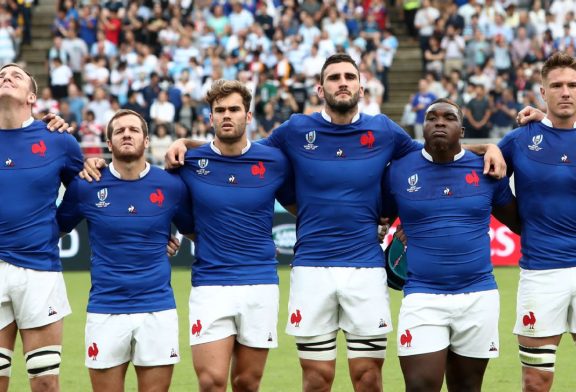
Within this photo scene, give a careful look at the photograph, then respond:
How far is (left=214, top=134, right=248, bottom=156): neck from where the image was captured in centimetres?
858

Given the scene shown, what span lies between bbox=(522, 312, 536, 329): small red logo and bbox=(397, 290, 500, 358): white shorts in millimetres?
421

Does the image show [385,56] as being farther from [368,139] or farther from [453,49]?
[368,139]

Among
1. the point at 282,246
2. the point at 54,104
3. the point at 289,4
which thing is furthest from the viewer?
the point at 289,4

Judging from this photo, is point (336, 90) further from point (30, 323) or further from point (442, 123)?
point (30, 323)

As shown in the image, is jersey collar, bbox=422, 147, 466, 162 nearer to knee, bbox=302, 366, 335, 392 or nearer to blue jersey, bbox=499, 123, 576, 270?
blue jersey, bbox=499, 123, 576, 270

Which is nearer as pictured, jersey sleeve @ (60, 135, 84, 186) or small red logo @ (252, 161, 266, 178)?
small red logo @ (252, 161, 266, 178)

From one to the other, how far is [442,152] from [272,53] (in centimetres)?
1675

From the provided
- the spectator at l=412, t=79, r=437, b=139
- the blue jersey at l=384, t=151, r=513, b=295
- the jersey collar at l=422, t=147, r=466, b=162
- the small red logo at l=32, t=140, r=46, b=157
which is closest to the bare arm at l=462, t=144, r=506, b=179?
the blue jersey at l=384, t=151, r=513, b=295

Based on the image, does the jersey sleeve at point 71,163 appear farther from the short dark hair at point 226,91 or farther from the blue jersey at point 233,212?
the short dark hair at point 226,91

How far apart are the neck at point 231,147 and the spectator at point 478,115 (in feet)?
46.7

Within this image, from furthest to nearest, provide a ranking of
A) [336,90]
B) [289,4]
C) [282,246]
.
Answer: [289,4] < [282,246] < [336,90]

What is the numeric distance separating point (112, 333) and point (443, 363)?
2270 mm

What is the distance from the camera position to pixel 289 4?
85.1ft

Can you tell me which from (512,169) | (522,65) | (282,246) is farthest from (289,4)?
(512,169)
